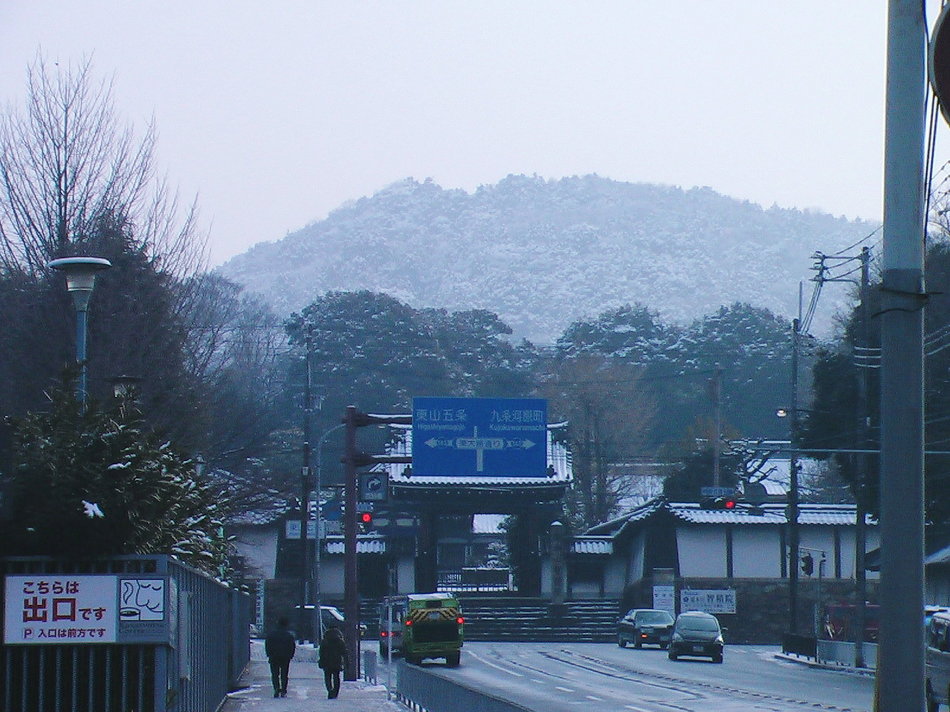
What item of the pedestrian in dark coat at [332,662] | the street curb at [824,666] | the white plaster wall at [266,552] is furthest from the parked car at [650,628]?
the pedestrian in dark coat at [332,662]

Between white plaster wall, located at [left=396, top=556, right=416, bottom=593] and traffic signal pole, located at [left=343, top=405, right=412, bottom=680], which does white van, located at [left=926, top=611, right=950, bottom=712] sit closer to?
traffic signal pole, located at [left=343, top=405, right=412, bottom=680]

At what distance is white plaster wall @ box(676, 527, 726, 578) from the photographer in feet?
205

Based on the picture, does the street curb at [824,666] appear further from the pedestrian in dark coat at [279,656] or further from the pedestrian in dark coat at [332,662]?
the pedestrian in dark coat at [279,656]

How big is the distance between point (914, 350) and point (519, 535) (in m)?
59.3

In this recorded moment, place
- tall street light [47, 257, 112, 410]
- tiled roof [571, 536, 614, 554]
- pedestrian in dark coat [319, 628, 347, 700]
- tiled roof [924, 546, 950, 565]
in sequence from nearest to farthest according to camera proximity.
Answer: tall street light [47, 257, 112, 410] < pedestrian in dark coat [319, 628, 347, 700] < tiled roof [924, 546, 950, 565] < tiled roof [571, 536, 614, 554]

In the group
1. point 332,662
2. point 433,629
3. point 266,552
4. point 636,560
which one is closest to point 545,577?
point 636,560

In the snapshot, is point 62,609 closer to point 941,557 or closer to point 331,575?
point 941,557

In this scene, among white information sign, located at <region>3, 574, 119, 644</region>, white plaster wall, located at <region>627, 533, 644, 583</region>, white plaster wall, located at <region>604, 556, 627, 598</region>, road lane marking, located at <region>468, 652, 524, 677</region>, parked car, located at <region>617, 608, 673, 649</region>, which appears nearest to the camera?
white information sign, located at <region>3, 574, 119, 644</region>

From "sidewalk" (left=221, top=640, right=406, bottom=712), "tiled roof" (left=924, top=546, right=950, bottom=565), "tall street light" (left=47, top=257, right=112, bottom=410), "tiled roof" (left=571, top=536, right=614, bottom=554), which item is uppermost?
"tall street light" (left=47, top=257, right=112, bottom=410)

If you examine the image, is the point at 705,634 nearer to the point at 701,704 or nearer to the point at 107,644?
the point at 701,704

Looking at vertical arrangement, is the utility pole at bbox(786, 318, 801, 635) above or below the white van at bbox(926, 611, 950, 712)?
above

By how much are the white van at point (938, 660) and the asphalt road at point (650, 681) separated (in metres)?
1.52

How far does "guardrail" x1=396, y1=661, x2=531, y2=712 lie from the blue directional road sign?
6.89 metres

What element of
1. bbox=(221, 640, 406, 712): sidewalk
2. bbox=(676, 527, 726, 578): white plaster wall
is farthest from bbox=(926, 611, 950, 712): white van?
bbox=(676, 527, 726, 578): white plaster wall
